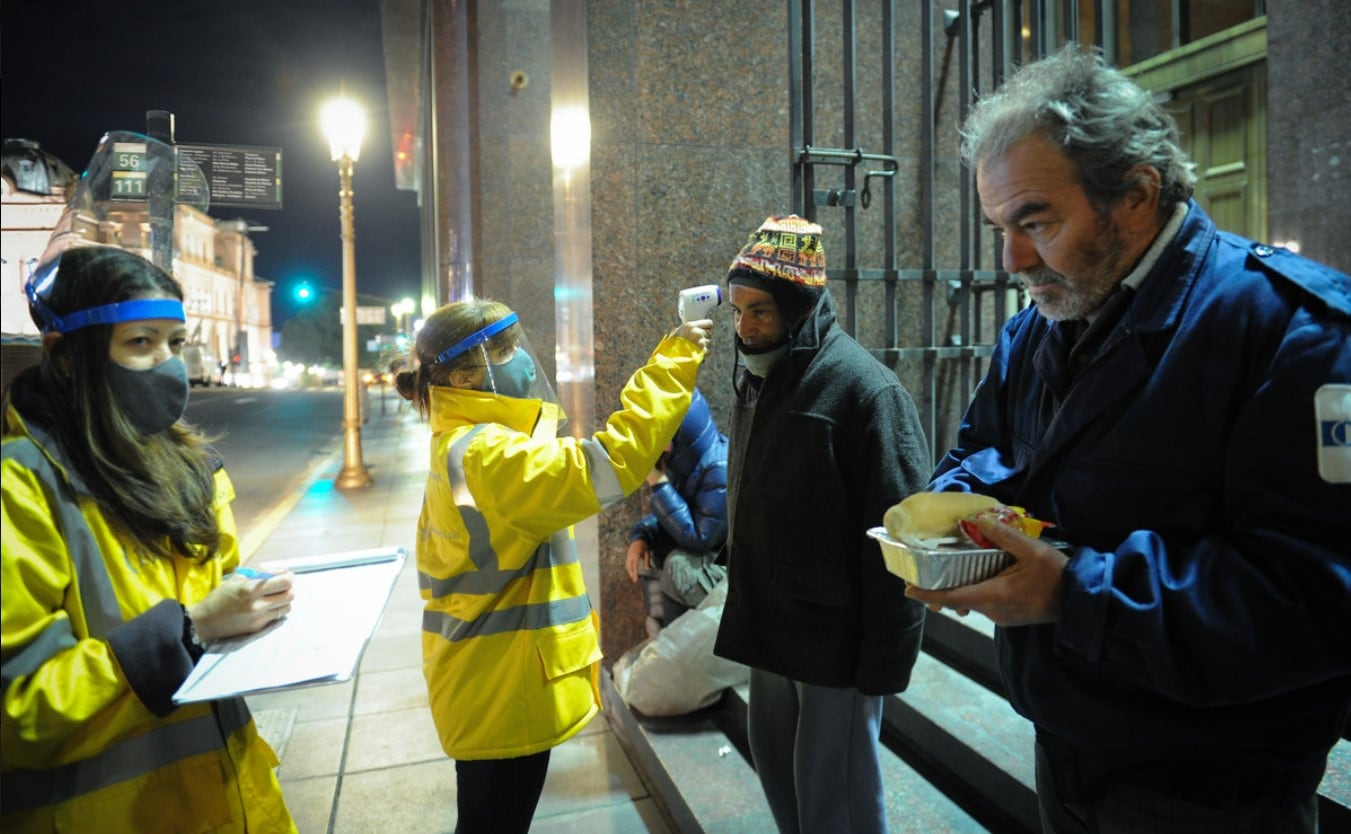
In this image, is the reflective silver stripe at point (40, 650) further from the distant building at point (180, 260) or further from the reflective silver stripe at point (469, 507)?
the reflective silver stripe at point (469, 507)

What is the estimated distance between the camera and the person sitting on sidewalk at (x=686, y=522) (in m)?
3.80

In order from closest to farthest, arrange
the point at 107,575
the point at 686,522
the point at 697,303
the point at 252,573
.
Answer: the point at 107,575
the point at 252,573
the point at 697,303
the point at 686,522

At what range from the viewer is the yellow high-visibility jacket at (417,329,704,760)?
2.18 meters

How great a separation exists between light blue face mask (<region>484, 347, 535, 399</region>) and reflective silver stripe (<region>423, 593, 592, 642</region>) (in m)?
0.60

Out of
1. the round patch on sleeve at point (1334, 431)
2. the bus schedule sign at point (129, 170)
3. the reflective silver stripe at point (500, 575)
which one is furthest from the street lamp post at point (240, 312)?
the round patch on sleeve at point (1334, 431)

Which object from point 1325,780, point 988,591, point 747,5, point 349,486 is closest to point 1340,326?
point 988,591

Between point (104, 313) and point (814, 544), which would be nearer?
point (104, 313)

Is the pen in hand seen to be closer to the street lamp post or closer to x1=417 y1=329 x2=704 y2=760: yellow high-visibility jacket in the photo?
the street lamp post

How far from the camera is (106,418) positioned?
1.28m

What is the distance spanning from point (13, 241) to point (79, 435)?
293mm

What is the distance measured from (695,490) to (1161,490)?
8.76 feet

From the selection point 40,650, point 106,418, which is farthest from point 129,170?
point 40,650

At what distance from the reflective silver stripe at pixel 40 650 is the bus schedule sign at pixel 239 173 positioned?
91cm

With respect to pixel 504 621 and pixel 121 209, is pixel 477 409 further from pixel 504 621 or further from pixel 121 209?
pixel 121 209
